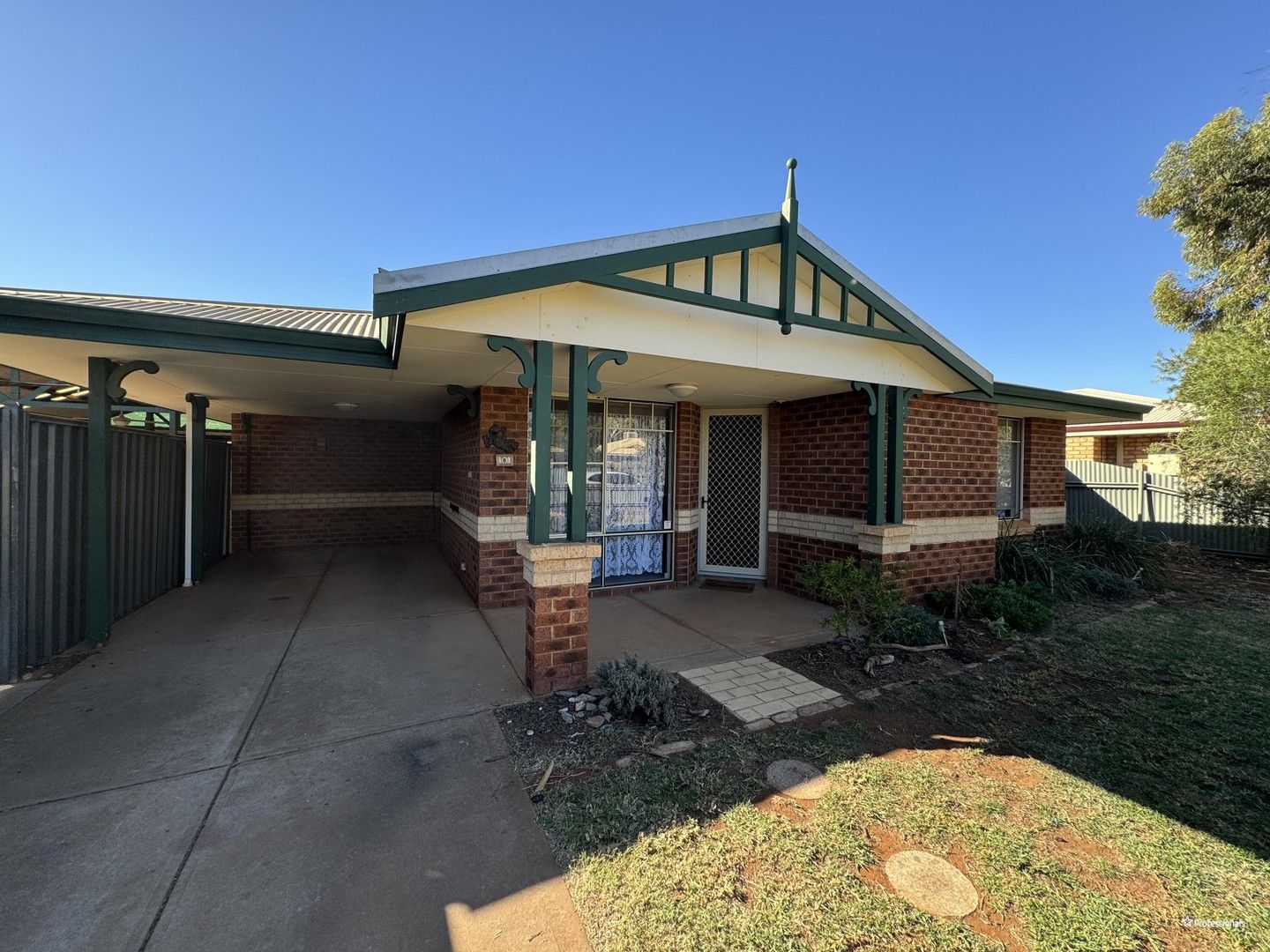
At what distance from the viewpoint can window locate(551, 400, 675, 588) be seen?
6.80m

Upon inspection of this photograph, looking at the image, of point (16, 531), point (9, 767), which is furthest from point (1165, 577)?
point (16, 531)

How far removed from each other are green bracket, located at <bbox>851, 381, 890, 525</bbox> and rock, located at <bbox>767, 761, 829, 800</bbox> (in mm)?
3475

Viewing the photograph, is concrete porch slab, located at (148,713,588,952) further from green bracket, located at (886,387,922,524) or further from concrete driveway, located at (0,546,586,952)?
green bracket, located at (886,387,922,524)

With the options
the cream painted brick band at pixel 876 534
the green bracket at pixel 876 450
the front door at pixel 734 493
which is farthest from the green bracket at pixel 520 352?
the front door at pixel 734 493

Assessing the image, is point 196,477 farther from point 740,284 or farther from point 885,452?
point 885,452

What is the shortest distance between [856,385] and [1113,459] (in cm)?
1653

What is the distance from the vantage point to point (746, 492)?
7.63m

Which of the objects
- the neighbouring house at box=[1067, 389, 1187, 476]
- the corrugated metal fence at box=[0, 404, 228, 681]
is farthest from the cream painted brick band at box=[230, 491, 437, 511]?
the neighbouring house at box=[1067, 389, 1187, 476]

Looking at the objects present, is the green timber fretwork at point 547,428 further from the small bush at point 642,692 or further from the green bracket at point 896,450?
the green bracket at point 896,450

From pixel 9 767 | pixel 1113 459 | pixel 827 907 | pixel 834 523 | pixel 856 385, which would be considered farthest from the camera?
pixel 1113 459

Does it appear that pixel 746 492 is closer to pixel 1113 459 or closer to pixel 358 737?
pixel 358 737

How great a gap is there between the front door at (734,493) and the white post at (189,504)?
7051 mm

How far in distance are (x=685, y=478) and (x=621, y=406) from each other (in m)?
1.38

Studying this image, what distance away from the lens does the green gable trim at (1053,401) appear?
6750 millimetres
